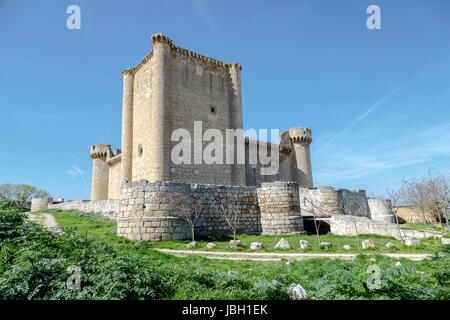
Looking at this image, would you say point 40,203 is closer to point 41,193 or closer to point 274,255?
point 41,193

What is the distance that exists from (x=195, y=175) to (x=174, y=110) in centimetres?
610

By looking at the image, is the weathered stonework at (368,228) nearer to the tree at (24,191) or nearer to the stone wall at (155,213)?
the stone wall at (155,213)

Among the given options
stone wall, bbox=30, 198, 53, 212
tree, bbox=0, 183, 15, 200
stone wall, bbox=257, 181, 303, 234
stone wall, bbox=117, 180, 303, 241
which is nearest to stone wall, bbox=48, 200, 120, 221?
stone wall, bbox=117, 180, 303, 241

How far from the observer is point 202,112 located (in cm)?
2659

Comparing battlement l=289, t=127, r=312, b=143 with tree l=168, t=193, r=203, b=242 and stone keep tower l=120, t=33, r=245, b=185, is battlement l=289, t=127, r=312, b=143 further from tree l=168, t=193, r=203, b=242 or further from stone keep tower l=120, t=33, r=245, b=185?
tree l=168, t=193, r=203, b=242

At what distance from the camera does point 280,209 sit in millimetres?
17641

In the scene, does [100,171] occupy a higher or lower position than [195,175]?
higher

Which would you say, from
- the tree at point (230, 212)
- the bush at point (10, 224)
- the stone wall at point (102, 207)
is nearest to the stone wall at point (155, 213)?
the tree at point (230, 212)

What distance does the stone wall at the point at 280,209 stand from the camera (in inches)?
684

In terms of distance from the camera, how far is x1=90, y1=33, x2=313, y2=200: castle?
23359 mm

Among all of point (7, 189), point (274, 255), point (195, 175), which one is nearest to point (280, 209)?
point (274, 255)

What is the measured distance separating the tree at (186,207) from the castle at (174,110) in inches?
303

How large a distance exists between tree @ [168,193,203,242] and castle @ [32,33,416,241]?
0.38ft
